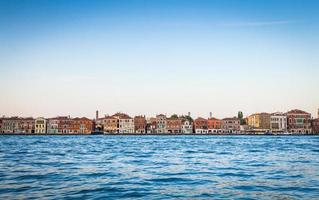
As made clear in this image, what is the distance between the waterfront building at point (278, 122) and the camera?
434 ft

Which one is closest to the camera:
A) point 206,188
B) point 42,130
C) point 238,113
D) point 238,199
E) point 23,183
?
point 238,199

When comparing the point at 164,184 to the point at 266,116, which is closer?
the point at 164,184

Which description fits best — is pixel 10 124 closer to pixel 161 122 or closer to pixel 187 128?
pixel 161 122

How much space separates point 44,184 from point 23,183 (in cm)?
75

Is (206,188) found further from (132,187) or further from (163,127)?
(163,127)

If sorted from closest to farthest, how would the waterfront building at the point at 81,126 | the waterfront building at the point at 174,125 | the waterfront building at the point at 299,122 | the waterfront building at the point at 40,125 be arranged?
the waterfront building at the point at 40,125
the waterfront building at the point at 81,126
the waterfront building at the point at 299,122
the waterfront building at the point at 174,125

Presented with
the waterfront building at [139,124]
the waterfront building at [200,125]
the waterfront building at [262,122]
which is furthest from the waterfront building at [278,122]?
the waterfront building at [139,124]

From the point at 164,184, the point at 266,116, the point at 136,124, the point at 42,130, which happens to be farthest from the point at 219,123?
the point at 164,184

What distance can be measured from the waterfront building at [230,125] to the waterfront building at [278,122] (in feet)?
41.0

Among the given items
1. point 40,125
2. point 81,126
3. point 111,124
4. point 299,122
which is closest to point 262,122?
point 299,122

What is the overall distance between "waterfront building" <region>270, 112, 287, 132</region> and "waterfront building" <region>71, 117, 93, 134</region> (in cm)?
6660

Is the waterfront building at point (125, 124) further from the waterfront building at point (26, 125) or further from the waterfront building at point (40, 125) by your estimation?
the waterfront building at point (26, 125)

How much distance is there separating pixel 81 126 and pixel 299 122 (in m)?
79.7

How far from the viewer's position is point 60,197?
9.68 m
